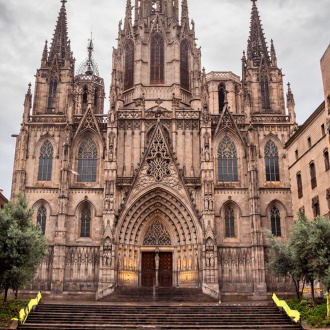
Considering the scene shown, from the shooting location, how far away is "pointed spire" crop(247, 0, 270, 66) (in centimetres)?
4728

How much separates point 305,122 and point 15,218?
24.4 meters

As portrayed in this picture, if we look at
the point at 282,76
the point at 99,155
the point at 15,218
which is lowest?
the point at 15,218

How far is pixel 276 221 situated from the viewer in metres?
40.7

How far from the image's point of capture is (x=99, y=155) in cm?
4225

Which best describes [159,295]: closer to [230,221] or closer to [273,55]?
[230,221]

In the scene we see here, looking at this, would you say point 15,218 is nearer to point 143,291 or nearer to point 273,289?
point 143,291

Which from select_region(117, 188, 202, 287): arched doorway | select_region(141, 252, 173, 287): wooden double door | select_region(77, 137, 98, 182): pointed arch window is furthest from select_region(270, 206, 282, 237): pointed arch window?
select_region(77, 137, 98, 182): pointed arch window

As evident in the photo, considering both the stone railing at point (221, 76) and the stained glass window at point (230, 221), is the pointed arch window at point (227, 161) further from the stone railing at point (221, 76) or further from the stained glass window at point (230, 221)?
the stone railing at point (221, 76)

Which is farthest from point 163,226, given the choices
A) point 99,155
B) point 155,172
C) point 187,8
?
point 187,8

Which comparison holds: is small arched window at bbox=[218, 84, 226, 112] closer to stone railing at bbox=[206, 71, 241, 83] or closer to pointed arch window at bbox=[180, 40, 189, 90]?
stone railing at bbox=[206, 71, 241, 83]

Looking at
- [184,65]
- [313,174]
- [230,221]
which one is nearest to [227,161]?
[230,221]

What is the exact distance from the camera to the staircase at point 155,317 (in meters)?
23.6

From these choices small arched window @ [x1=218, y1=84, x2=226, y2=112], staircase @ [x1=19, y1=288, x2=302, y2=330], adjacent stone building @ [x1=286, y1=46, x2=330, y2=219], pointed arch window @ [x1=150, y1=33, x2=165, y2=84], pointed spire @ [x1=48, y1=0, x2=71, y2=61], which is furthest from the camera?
small arched window @ [x1=218, y1=84, x2=226, y2=112]

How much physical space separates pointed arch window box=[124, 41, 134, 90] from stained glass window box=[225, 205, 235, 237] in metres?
17.0
